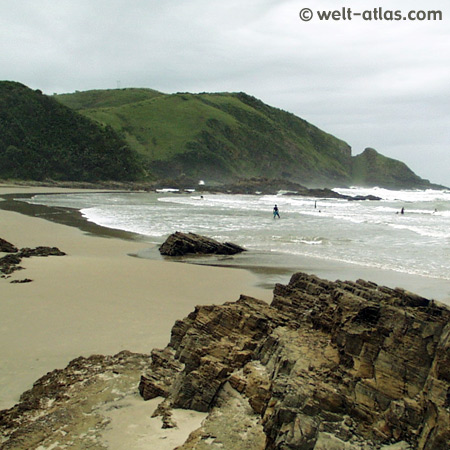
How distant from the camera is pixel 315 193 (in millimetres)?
81312

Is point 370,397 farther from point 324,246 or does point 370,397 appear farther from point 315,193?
point 315,193

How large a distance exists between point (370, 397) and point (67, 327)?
608cm

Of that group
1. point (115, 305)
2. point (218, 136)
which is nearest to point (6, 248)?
point (115, 305)

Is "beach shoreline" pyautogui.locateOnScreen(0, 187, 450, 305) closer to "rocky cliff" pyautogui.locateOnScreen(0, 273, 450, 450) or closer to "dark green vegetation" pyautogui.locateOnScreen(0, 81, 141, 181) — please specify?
"rocky cliff" pyautogui.locateOnScreen(0, 273, 450, 450)

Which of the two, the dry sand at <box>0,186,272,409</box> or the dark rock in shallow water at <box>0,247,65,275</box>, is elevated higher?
the dark rock in shallow water at <box>0,247,65,275</box>

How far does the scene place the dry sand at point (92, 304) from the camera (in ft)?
23.9

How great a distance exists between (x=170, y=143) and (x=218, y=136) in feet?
59.8

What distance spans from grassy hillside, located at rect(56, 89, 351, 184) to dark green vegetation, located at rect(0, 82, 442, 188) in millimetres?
319

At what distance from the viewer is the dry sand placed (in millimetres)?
7290

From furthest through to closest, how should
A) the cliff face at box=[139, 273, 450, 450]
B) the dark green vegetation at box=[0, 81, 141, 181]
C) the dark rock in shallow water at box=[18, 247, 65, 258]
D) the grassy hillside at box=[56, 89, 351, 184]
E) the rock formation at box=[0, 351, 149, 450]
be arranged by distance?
the grassy hillside at box=[56, 89, 351, 184] < the dark green vegetation at box=[0, 81, 141, 181] < the dark rock in shallow water at box=[18, 247, 65, 258] < the rock formation at box=[0, 351, 149, 450] < the cliff face at box=[139, 273, 450, 450]

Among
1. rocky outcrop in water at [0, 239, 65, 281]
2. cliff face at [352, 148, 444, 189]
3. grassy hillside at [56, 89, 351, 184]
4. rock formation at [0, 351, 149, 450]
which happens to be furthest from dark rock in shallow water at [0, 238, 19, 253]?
cliff face at [352, 148, 444, 189]

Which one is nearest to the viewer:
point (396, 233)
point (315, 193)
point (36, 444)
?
point (36, 444)

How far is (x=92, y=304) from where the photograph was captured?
994cm

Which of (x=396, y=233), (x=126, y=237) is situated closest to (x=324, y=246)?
(x=396, y=233)
